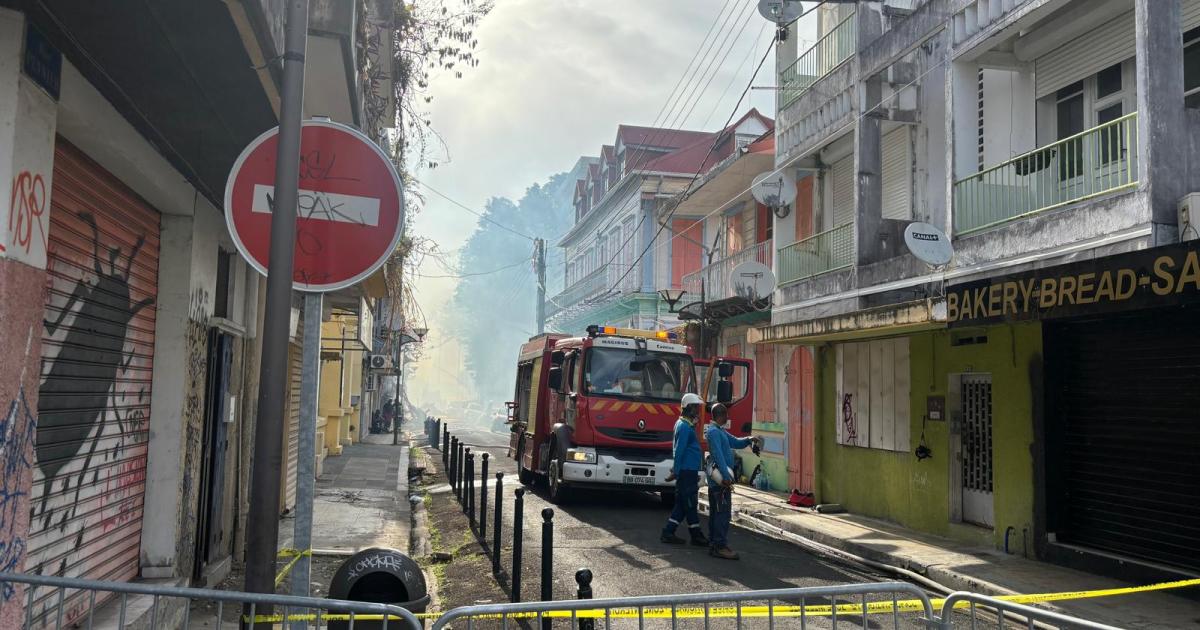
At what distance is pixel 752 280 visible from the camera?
18.6 metres

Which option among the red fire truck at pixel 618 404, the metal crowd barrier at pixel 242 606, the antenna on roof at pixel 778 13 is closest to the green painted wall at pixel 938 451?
the red fire truck at pixel 618 404

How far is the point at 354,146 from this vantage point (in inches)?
159

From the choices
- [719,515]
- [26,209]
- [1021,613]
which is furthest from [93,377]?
[719,515]

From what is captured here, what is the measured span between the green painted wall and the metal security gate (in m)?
0.23

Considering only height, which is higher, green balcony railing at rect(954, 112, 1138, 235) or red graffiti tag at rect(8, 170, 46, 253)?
green balcony railing at rect(954, 112, 1138, 235)

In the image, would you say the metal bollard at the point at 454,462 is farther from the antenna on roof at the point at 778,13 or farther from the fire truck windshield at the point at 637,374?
the antenna on roof at the point at 778,13

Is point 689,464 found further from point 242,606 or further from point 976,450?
point 242,606

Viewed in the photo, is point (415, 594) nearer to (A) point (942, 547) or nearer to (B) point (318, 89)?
(B) point (318, 89)

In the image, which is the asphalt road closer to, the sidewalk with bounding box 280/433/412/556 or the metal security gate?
the sidewalk with bounding box 280/433/412/556

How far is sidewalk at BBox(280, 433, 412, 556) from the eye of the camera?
11305mm

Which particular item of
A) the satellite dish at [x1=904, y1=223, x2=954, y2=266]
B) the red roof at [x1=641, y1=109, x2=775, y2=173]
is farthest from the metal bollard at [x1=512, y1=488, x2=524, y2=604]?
the red roof at [x1=641, y1=109, x2=775, y2=173]

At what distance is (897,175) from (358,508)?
10.4m

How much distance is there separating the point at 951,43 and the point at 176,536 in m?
11.7

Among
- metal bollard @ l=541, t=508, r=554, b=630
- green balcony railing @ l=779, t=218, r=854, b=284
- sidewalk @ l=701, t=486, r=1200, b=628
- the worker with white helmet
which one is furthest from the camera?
green balcony railing @ l=779, t=218, r=854, b=284
